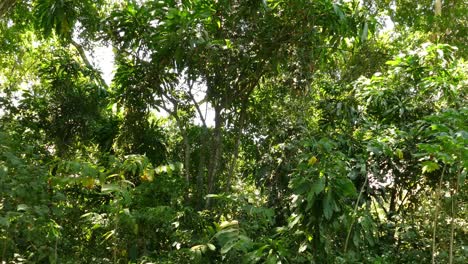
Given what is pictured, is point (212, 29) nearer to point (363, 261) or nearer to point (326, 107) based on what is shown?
point (326, 107)

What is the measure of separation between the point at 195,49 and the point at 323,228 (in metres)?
1.92

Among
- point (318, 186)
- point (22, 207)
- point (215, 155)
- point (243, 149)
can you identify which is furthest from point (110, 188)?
point (243, 149)

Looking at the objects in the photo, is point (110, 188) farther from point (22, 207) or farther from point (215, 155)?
point (215, 155)

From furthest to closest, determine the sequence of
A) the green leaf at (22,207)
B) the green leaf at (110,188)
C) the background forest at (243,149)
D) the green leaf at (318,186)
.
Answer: the background forest at (243,149)
the green leaf at (318,186)
the green leaf at (110,188)
the green leaf at (22,207)

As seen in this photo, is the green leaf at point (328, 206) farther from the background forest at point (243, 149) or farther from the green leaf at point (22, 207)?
the green leaf at point (22, 207)

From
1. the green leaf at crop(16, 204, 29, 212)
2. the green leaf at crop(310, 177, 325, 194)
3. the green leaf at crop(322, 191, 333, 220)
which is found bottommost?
the green leaf at crop(322, 191, 333, 220)

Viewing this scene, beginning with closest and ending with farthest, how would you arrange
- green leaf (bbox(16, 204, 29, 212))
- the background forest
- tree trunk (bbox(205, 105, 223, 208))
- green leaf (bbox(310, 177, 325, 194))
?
1. green leaf (bbox(16, 204, 29, 212))
2. green leaf (bbox(310, 177, 325, 194))
3. the background forest
4. tree trunk (bbox(205, 105, 223, 208))

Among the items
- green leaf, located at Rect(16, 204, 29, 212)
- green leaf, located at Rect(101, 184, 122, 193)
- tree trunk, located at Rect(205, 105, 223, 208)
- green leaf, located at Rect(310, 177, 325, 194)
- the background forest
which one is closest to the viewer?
green leaf, located at Rect(16, 204, 29, 212)

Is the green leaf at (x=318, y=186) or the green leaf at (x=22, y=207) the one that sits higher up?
the green leaf at (x=22, y=207)

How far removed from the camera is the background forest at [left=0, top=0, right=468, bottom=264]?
10.3 ft

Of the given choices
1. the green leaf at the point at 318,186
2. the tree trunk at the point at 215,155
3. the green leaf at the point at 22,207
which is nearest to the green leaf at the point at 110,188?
the green leaf at the point at 22,207

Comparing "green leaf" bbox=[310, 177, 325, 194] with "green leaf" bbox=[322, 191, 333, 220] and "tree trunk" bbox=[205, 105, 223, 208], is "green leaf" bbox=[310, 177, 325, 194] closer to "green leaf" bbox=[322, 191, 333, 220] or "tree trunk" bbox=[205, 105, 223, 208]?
"green leaf" bbox=[322, 191, 333, 220]

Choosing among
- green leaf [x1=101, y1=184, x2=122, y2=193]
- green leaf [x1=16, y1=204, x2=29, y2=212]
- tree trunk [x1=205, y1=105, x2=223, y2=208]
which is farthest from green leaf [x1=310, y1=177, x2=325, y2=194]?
green leaf [x1=16, y1=204, x2=29, y2=212]

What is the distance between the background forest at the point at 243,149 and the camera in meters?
3.15
